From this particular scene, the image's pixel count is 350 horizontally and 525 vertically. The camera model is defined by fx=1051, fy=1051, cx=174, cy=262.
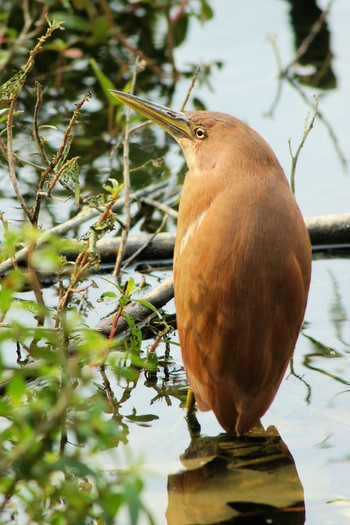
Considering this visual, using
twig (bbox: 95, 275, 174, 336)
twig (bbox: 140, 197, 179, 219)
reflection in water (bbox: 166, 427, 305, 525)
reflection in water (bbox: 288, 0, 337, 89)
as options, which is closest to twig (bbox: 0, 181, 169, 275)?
twig (bbox: 140, 197, 179, 219)

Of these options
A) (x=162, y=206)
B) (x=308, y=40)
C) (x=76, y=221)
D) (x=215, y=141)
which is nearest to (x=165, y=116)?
(x=215, y=141)

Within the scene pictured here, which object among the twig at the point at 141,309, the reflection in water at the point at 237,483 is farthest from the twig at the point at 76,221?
the reflection in water at the point at 237,483

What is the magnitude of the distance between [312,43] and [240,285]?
487cm

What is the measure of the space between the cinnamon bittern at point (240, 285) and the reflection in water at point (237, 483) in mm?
99

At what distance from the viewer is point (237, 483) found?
3455 mm

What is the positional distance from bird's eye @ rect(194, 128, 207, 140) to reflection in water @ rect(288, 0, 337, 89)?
11.5 ft

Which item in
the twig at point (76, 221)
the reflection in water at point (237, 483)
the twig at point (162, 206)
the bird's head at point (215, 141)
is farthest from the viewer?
the twig at point (162, 206)

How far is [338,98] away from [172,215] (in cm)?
249

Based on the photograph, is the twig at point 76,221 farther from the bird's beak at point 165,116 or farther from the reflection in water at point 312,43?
the reflection in water at point 312,43

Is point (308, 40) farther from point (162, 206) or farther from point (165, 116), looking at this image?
point (165, 116)

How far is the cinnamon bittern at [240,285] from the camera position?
3496mm

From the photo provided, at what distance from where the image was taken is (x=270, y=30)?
8266 millimetres

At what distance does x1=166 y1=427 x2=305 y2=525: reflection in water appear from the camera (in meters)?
3.27

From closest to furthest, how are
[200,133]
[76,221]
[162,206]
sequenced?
[200,133] < [76,221] < [162,206]
